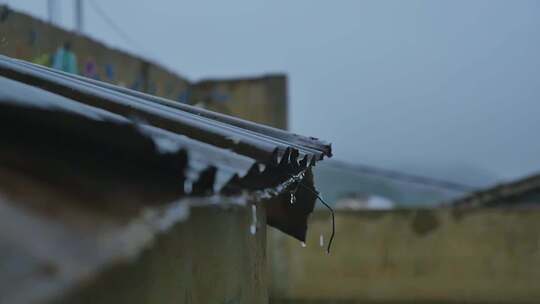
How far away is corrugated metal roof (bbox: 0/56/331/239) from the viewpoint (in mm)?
1228

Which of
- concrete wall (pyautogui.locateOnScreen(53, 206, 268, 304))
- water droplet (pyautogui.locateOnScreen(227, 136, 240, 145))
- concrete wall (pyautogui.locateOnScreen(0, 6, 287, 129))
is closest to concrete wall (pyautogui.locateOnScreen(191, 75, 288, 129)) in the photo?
concrete wall (pyautogui.locateOnScreen(0, 6, 287, 129))

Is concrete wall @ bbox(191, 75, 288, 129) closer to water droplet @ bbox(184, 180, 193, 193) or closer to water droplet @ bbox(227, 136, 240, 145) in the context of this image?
water droplet @ bbox(227, 136, 240, 145)

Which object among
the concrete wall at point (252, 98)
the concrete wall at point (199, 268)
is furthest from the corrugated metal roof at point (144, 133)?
the concrete wall at point (252, 98)

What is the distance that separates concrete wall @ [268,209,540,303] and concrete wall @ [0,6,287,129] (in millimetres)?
1901

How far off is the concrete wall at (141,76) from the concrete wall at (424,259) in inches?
74.8

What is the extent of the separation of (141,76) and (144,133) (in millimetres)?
6452

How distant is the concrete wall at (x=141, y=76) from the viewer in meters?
5.61

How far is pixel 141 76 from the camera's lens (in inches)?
299

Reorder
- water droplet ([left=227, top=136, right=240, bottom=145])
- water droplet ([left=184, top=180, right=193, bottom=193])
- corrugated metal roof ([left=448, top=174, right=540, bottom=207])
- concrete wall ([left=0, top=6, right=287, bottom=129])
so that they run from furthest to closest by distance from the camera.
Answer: corrugated metal roof ([left=448, top=174, right=540, bottom=207]), concrete wall ([left=0, top=6, right=287, bottom=129]), water droplet ([left=227, top=136, right=240, bottom=145]), water droplet ([left=184, top=180, right=193, bottom=193])

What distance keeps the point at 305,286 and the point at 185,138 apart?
7160 millimetres

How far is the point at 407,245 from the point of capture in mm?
8031

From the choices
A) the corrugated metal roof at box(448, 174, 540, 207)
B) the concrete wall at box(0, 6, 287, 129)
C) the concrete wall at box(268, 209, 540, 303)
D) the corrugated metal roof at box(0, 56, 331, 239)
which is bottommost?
the concrete wall at box(268, 209, 540, 303)

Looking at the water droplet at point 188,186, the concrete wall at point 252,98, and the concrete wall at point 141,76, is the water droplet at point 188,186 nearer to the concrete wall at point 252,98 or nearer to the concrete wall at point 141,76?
the concrete wall at point 141,76

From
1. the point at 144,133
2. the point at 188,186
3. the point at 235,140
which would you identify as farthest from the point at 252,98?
the point at 188,186
